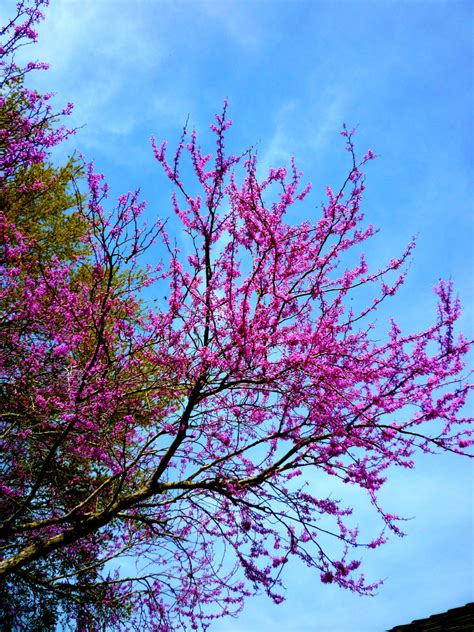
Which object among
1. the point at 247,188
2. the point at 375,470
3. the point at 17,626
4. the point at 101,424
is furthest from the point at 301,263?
the point at 17,626

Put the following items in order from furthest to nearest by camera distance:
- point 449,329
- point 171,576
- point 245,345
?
point 171,576, point 449,329, point 245,345

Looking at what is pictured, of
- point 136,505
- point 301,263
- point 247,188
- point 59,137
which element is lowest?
point 136,505

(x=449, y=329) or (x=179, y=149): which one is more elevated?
(x=179, y=149)

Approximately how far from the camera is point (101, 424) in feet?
23.6

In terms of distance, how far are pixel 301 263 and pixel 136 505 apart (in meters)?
3.71

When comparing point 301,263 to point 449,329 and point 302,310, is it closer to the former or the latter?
point 302,310

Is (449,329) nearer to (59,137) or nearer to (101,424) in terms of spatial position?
(101,424)

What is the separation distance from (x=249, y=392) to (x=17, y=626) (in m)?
5.58

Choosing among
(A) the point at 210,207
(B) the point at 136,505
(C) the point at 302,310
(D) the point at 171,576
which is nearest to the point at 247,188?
(A) the point at 210,207

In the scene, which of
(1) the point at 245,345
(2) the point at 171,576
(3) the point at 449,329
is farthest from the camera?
(2) the point at 171,576

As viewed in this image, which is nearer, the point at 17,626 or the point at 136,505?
the point at 136,505

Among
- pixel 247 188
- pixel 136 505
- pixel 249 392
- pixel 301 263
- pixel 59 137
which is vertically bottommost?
pixel 136 505

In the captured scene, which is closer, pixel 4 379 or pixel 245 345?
pixel 245 345

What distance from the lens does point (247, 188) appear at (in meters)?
7.13
